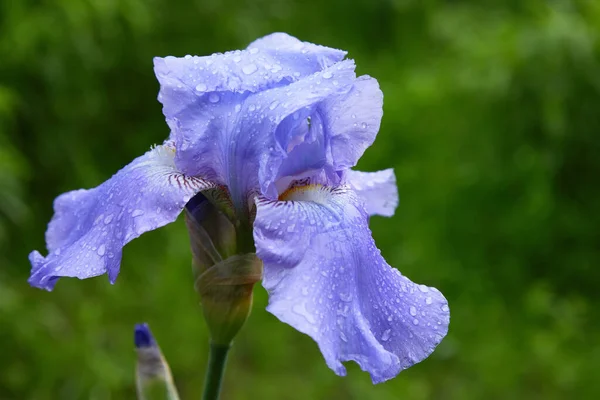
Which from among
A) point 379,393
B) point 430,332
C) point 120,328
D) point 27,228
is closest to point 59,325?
point 120,328

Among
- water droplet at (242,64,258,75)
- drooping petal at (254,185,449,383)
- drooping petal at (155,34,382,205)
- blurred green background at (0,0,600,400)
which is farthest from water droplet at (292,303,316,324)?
blurred green background at (0,0,600,400)

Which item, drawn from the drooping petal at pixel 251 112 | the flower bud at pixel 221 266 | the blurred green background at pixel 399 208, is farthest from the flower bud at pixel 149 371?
the blurred green background at pixel 399 208

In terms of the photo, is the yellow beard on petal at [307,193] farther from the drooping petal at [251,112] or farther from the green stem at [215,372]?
the green stem at [215,372]

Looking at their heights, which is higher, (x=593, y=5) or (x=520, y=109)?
(x=593, y=5)

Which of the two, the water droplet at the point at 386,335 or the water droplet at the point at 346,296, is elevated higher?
the water droplet at the point at 346,296

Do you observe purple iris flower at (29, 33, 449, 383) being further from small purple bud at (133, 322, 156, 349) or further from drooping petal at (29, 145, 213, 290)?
small purple bud at (133, 322, 156, 349)

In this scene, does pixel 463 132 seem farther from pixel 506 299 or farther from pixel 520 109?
pixel 506 299
